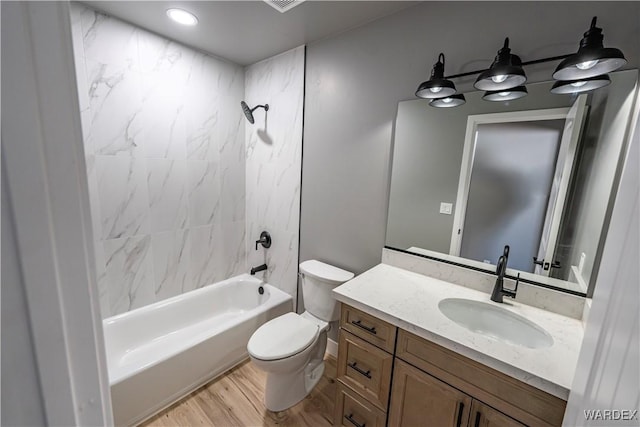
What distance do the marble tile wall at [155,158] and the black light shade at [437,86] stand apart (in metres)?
1.68

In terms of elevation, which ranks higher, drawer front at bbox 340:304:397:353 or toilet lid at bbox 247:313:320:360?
drawer front at bbox 340:304:397:353

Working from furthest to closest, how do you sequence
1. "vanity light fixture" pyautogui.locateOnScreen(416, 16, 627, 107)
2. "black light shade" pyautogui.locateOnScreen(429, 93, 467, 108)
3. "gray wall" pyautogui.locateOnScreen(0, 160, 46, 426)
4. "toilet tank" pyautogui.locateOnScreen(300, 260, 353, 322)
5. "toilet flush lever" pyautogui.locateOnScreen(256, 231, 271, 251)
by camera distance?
"toilet flush lever" pyautogui.locateOnScreen(256, 231, 271, 251), "toilet tank" pyautogui.locateOnScreen(300, 260, 353, 322), "black light shade" pyautogui.locateOnScreen(429, 93, 467, 108), "vanity light fixture" pyautogui.locateOnScreen(416, 16, 627, 107), "gray wall" pyautogui.locateOnScreen(0, 160, 46, 426)

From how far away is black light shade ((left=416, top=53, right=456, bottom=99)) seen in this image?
137 centimetres

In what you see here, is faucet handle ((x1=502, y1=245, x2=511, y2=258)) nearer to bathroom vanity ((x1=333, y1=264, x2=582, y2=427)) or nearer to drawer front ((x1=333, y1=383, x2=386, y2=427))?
bathroom vanity ((x1=333, y1=264, x2=582, y2=427))

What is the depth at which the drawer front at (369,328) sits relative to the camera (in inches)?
48.0

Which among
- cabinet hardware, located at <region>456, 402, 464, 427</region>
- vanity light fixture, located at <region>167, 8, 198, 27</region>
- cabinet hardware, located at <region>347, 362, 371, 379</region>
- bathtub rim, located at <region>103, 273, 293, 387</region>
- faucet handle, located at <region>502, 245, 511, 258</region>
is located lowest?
bathtub rim, located at <region>103, 273, 293, 387</region>

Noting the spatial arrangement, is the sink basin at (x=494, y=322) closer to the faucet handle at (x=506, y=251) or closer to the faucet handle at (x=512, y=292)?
the faucet handle at (x=512, y=292)


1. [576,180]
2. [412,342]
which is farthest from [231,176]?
[576,180]

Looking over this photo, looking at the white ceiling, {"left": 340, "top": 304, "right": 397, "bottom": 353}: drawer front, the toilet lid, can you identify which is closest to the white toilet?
the toilet lid

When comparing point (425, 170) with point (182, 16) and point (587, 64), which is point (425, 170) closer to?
point (587, 64)

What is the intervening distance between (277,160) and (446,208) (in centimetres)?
145

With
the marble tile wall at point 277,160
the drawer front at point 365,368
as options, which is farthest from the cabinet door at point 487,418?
the marble tile wall at point 277,160

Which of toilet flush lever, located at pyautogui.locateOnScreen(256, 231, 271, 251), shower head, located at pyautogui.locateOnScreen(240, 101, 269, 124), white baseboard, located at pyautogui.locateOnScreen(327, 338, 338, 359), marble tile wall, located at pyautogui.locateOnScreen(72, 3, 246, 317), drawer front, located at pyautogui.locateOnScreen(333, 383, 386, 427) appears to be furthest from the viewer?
toilet flush lever, located at pyautogui.locateOnScreen(256, 231, 271, 251)

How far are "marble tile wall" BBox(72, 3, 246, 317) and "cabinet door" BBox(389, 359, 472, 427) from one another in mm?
1550
